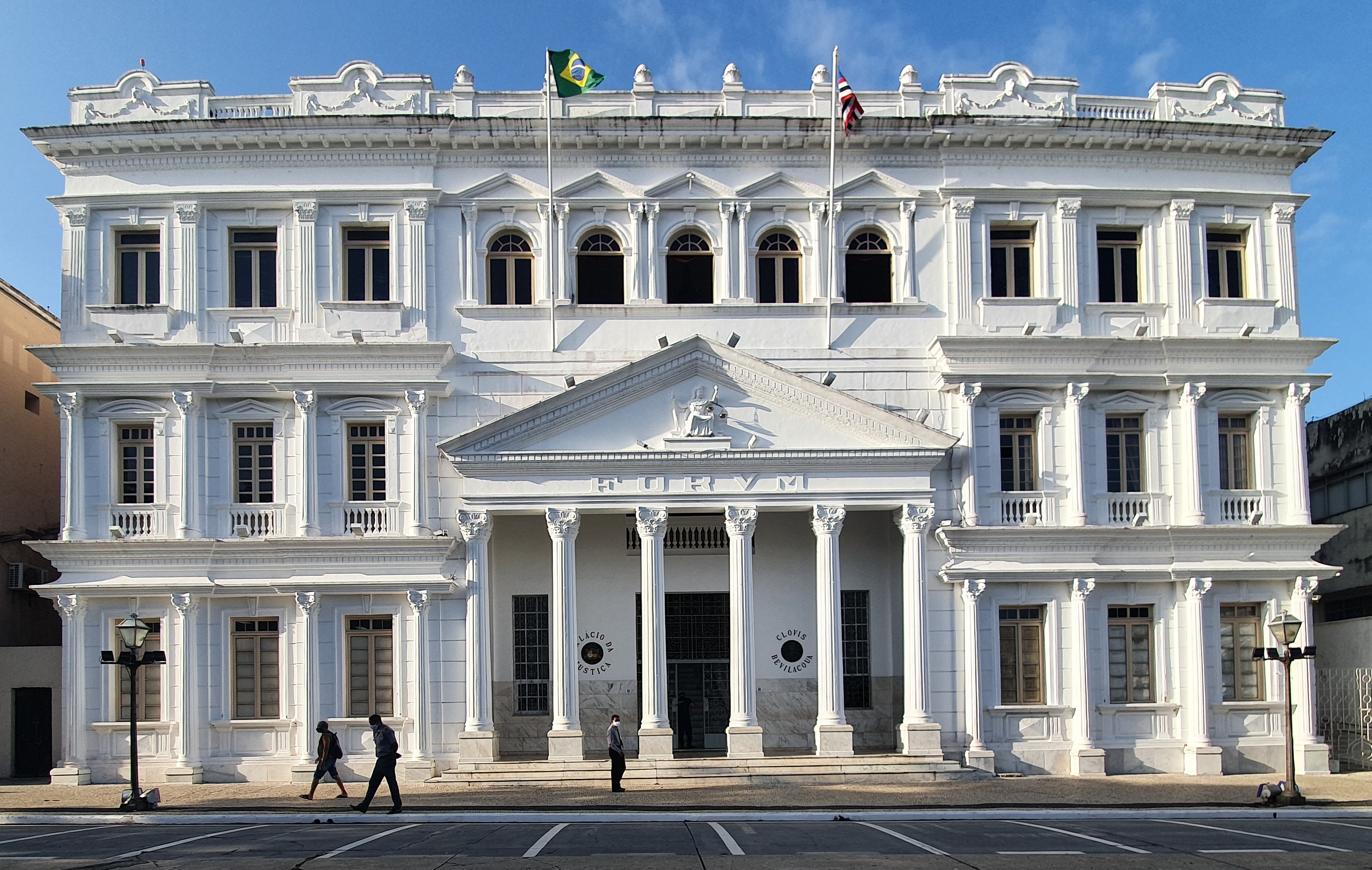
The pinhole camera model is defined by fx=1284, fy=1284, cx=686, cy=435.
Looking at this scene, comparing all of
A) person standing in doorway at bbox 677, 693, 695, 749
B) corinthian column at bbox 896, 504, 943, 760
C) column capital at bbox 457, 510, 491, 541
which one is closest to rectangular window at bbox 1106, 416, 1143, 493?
corinthian column at bbox 896, 504, 943, 760

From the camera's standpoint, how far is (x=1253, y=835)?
57.5 ft

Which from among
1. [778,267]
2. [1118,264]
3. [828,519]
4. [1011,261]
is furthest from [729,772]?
[1118,264]

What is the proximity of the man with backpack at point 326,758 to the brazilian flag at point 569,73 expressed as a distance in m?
14.0

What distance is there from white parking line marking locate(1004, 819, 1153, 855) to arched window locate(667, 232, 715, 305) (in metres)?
14.0

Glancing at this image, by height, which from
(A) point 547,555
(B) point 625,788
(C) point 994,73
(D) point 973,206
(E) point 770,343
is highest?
(C) point 994,73

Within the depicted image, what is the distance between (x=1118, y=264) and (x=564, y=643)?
15.3 meters

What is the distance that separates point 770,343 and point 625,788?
10.4 metres

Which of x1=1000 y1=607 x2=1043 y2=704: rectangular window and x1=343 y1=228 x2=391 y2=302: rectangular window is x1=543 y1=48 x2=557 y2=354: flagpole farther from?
x1=1000 y1=607 x2=1043 y2=704: rectangular window

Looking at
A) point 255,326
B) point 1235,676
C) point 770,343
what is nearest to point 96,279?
point 255,326

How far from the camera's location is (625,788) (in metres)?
24.6

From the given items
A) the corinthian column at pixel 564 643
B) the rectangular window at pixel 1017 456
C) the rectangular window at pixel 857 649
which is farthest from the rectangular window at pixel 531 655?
the rectangular window at pixel 1017 456

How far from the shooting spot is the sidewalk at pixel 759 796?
22.3 meters

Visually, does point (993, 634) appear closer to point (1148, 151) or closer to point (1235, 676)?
point (1235, 676)

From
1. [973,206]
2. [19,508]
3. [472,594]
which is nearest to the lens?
[472,594]
